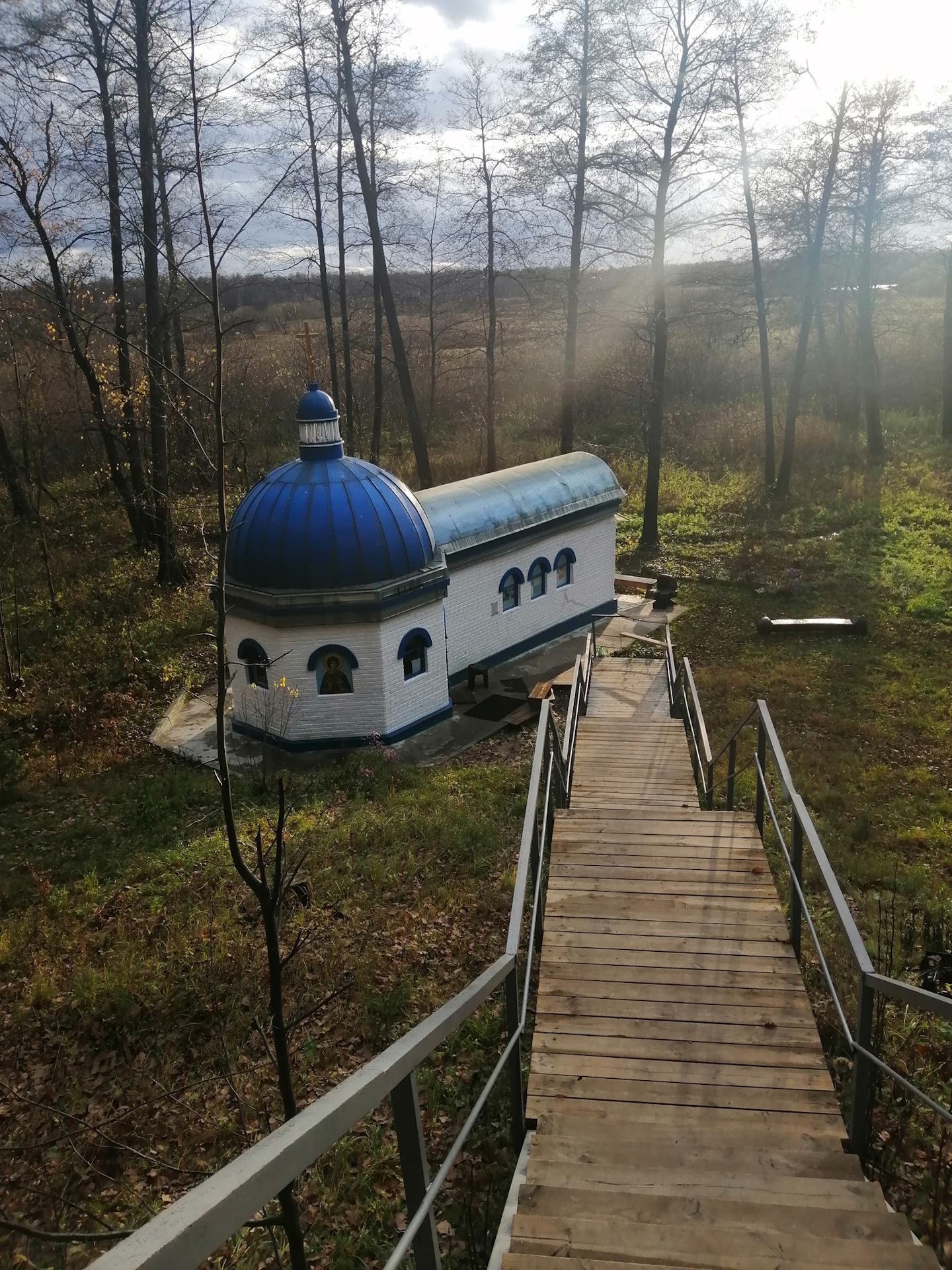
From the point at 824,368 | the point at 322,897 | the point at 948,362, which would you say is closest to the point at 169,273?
the point at 322,897

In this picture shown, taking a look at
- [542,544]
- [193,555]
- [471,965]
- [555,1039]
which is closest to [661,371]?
[542,544]

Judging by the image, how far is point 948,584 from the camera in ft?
62.1

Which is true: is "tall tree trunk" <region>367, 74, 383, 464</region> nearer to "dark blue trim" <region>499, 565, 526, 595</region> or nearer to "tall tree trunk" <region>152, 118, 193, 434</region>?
"tall tree trunk" <region>152, 118, 193, 434</region>

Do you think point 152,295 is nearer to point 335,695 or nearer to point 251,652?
point 251,652

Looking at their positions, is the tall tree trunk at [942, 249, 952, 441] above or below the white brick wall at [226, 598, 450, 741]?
above

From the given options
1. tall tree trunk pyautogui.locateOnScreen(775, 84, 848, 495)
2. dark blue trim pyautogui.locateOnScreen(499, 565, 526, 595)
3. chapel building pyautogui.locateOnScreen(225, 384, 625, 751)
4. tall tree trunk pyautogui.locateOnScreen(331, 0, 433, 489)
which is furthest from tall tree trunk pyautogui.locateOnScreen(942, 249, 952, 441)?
chapel building pyautogui.locateOnScreen(225, 384, 625, 751)

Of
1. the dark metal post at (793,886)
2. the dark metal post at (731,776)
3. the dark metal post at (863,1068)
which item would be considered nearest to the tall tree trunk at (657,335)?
the dark metal post at (731,776)

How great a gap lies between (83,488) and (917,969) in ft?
92.7

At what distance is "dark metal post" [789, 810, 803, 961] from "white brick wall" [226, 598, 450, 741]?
949 cm

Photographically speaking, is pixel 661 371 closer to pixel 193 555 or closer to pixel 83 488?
pixel 193 555

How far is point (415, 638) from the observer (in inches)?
576

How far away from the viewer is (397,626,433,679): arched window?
14461 mm

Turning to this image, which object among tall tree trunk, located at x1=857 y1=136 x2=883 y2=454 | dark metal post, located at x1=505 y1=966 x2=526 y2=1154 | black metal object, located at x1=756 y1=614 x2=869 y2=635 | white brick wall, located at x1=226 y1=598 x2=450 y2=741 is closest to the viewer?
dark metal post, located at x1=505 y1=966 x2=526 y2=1154

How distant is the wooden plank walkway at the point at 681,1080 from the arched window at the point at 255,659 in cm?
837
